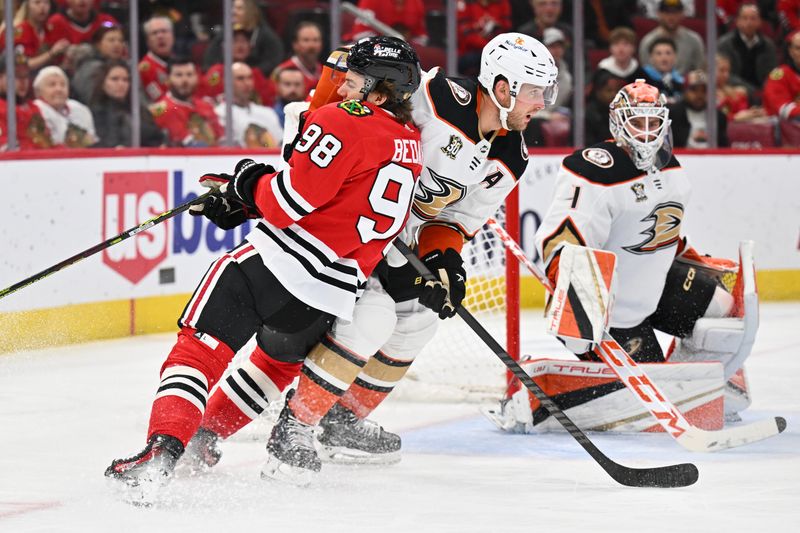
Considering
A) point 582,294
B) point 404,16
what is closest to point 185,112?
point 404,16

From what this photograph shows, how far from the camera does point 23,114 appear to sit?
508 centimetres

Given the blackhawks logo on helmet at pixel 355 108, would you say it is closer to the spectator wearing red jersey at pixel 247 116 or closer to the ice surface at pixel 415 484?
the ice surface at pixel 415 484

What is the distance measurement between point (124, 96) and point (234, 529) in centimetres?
318

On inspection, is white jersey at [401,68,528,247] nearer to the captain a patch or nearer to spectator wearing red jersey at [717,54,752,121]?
the captain a patch

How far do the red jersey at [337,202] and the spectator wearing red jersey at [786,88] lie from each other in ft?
14.2

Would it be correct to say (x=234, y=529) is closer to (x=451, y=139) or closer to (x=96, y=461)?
(x=96, y=461)

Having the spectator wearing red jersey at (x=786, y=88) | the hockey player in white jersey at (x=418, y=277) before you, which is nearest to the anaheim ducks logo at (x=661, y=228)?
the hockey player in white jersey at (x=418, y=277)

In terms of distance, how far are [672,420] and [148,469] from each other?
1345mm

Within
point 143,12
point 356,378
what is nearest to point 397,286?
point 356,378

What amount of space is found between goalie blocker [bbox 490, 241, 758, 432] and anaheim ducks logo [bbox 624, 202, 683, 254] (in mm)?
199

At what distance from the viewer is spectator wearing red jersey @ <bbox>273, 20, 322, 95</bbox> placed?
6.05 m

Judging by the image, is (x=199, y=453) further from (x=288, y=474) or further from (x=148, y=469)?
(x=148, y=469)

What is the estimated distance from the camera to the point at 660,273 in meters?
3.79

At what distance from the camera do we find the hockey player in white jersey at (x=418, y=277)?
9.86ft
